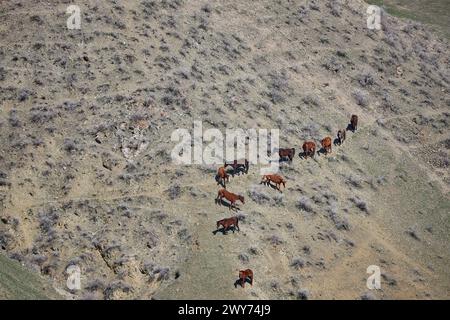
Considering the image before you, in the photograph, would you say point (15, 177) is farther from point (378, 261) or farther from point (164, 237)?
point (378, 261)

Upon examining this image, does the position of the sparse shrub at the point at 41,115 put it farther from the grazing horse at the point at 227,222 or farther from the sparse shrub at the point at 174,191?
the grazing horse at the point at 227,222

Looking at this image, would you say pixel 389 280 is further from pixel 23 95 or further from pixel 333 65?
pixel 23 95

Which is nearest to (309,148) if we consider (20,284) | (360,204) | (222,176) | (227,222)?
(360,204)

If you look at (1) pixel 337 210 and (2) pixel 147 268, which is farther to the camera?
(1) pixel 337 210

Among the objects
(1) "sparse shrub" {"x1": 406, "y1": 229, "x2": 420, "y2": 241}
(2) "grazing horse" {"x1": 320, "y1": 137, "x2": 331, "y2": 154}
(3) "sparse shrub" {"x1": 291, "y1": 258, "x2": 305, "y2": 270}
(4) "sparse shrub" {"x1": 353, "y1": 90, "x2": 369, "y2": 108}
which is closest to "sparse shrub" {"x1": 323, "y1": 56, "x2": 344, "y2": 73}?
(4) "sparse shrub" {"x1": 353, "y1": 90, "x2": 369, "y2": 108}

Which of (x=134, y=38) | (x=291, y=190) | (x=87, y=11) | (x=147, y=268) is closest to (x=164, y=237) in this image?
(x=147, y=268)

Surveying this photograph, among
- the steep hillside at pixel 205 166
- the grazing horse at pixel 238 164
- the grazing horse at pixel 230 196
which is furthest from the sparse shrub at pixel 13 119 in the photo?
the grazing horse at pixel 230 196
